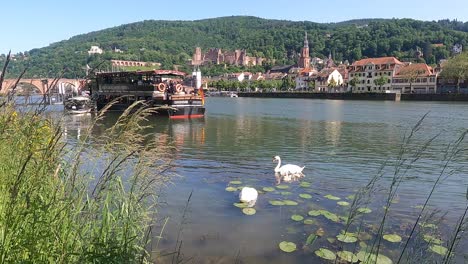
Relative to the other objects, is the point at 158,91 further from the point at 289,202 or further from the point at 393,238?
the point at 393,238

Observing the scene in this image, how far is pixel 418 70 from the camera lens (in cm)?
10188

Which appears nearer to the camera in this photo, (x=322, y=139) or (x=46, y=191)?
(x=46, y=191)

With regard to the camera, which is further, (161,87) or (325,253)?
(161,87)

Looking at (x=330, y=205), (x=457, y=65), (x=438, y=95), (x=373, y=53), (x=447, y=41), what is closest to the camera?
(x=330, y=205)

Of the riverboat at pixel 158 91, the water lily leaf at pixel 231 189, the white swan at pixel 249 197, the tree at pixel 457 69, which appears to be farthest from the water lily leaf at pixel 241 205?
the tree at pixel 457 69

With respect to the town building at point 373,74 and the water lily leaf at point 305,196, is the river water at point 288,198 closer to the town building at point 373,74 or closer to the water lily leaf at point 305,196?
the water lily leaf at point 305,196

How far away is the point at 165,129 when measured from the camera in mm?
28703

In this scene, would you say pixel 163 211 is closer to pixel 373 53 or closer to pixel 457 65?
pixel 457 65

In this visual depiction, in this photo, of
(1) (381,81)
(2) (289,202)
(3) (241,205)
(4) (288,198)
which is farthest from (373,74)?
(3) (241,205)

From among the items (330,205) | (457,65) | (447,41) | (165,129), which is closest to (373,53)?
(447,41)

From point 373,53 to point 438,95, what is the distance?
11696 centimetres

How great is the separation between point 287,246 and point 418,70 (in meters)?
107

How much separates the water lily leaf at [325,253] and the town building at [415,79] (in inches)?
3949

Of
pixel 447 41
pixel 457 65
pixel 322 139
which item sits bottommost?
pixel 322 139
